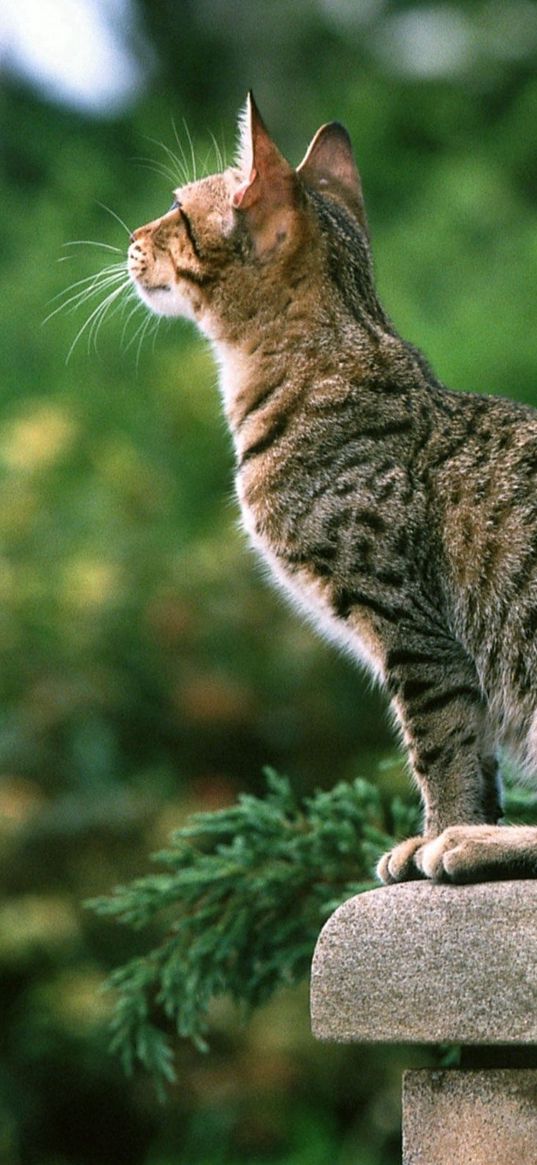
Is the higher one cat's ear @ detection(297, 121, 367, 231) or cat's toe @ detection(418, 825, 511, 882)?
cat's ear @ detection(297, 121, 367, 231)

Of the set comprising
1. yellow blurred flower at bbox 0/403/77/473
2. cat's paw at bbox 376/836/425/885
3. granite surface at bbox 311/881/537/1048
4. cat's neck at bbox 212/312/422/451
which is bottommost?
granite surface at bbox 311/881/537/1048

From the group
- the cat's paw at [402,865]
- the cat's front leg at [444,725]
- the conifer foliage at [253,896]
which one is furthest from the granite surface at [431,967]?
the conifer foliage at [253,896]

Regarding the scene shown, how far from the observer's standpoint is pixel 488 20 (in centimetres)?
841

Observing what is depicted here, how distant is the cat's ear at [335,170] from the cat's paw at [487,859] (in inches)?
56.7

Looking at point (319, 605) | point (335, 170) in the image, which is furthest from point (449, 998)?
point (335, 170)

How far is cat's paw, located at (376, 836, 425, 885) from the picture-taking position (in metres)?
2.46

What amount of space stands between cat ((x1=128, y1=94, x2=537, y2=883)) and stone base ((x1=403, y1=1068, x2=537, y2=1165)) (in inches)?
10.1

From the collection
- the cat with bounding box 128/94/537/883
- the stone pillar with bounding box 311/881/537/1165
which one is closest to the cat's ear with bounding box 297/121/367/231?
the cat with bounding box 128/94/537/883

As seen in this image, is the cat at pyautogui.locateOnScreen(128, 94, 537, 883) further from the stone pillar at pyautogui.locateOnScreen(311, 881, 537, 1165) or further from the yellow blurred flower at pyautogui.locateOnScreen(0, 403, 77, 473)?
the yellow blurred flower at pyautogui.locateOnScreen(0, 403, 77, 473)

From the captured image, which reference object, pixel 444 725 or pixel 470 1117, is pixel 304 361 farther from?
pixel 470 1117

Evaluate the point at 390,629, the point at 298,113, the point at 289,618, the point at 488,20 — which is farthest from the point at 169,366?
the point at 390,629

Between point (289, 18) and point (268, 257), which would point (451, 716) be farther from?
point (289, 18)

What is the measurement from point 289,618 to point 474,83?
4.07m

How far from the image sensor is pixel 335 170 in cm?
326
